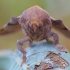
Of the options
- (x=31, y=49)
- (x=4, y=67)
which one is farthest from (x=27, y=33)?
(x=4, y=67)

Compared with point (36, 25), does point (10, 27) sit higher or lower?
higher

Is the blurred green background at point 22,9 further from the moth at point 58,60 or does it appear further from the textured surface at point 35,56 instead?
the moth at point 58,60

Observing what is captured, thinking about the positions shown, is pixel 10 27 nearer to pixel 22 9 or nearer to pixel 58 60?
pixel 58 60

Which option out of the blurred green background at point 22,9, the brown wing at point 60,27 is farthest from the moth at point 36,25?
the blurred green background at point 22,9

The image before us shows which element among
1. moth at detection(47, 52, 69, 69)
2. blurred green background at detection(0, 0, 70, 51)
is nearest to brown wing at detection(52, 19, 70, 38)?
moth at detection(47, 52, 69, 69)

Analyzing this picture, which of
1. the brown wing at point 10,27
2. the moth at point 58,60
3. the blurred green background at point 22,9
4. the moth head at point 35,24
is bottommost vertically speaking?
the moth at point 58,60

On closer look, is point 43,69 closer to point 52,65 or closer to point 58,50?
point 52,65

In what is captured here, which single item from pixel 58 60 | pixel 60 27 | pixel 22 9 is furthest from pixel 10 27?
pixel 22 9

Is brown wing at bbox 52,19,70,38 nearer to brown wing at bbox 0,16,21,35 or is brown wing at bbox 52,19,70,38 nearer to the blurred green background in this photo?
brown wing at bbox 0,16,21,35

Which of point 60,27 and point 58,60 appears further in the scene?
point 60,27
